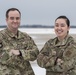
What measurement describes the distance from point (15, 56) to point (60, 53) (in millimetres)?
678

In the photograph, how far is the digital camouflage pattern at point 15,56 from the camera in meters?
4.54

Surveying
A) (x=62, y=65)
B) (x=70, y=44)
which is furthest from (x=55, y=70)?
(x=70, y=44)

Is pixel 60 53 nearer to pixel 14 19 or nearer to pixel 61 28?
pixel 61 28

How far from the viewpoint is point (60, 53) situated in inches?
174

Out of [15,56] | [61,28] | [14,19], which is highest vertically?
[14,19]

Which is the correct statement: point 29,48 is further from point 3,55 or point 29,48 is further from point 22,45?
point 3,55

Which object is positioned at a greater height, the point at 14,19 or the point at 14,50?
the point at 14,19

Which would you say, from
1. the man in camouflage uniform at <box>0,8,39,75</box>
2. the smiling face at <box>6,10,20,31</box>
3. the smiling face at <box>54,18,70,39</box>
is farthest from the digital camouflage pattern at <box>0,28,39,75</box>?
the smiling face at <box>54,18,70,39</box>

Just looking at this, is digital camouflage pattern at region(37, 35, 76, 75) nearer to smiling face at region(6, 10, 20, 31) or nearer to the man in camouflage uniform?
the man in camouflage uniform

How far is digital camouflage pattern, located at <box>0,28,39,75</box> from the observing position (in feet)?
14.9

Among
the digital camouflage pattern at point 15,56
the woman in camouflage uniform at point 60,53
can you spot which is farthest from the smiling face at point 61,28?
the digital camouflage pattern at point 15,56

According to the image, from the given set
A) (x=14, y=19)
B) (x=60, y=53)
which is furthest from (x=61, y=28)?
(x=14, y=19)

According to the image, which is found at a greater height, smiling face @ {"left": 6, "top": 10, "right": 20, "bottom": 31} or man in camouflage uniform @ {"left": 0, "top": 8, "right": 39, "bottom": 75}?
smiling face @ {"left": 6, "top": 10, "right": 20, "bottom": 31}

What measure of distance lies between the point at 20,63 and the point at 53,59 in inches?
21.5
